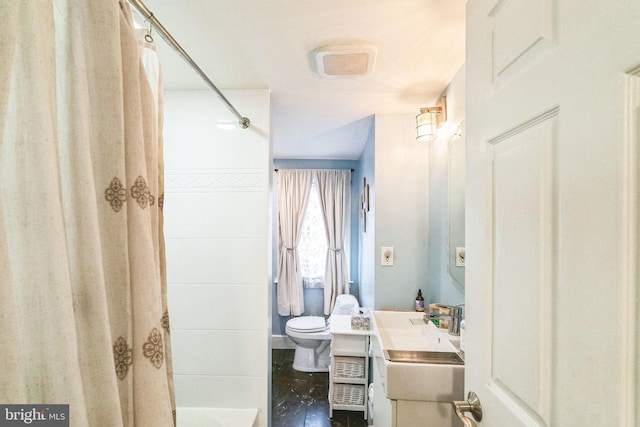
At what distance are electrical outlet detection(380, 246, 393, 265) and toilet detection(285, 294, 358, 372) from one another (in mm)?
811

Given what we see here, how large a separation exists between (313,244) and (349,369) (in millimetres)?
1673

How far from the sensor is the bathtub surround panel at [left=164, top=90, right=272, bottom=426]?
158cm

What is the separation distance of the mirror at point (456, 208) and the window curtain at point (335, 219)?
1.89 metres

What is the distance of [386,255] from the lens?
1.97 metres

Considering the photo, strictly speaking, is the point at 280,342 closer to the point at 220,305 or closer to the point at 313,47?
the point at 220,305

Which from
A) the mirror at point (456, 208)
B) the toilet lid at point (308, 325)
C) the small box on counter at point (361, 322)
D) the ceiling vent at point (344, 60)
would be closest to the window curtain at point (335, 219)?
the toilet lid at point (308, 325)

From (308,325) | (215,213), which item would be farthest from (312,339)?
(215,213)

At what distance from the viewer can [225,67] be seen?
1.42m

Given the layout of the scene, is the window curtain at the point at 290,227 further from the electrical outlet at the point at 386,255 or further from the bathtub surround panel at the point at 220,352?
the bathtub surround panel at the point at 220,352

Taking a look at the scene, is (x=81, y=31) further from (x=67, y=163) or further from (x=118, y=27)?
(x=67, y=163)

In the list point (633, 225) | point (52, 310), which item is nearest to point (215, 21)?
point (52, 310)

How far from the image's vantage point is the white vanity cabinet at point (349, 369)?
204cm

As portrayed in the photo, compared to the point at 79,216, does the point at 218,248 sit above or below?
below

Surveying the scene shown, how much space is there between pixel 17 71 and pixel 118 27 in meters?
0.23
